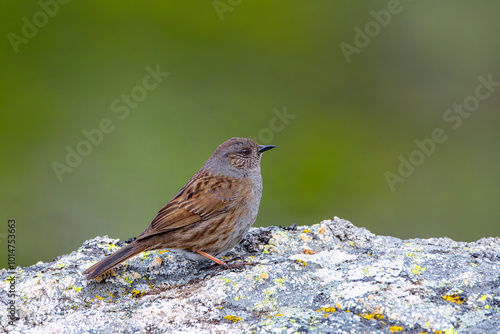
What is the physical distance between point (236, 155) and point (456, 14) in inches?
206

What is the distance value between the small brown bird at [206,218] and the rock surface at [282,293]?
0.15 meters

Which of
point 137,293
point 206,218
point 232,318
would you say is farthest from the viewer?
point 206,218

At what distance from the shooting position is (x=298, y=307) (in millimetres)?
3518

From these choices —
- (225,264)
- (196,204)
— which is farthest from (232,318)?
(196,204)

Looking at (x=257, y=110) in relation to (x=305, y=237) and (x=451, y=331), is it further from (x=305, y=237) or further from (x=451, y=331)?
(x=451, y=331)

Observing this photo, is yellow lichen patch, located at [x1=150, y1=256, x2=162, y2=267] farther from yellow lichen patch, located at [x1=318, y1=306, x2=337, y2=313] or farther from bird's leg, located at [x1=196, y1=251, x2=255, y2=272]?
yellow lichen patch, located at [x1=318, y1=306, x2=337, y2=313]

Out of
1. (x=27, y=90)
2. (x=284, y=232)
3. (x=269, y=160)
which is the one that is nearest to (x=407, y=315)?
(x=284, y=232)

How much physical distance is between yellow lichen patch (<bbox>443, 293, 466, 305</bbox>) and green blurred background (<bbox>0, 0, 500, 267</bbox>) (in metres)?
3.95

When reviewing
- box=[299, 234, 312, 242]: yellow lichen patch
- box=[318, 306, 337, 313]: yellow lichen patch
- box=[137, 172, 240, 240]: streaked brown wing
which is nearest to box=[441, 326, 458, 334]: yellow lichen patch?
box=[318, 306, 337, 313]: yellow lichen patch

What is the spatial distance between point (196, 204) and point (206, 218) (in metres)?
0.15

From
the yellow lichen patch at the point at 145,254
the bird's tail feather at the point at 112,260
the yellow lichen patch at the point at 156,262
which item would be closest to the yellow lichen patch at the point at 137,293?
the bird's tail feather at the point at 112,260

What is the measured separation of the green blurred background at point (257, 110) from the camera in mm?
7562

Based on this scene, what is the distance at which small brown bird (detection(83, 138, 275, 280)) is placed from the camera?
15.9ft

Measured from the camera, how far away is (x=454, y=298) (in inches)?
136
